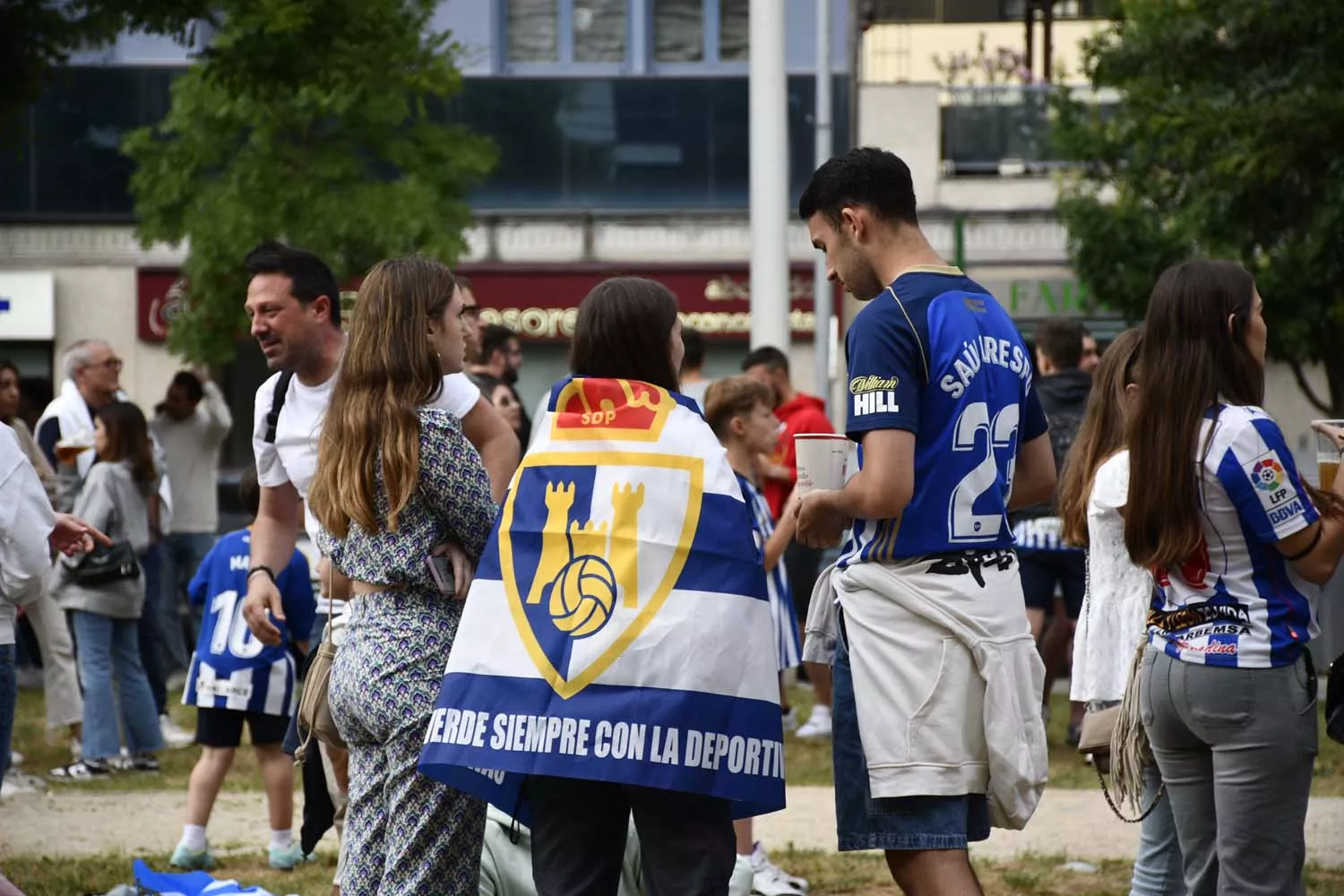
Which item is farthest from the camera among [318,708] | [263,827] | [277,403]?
[263,827]

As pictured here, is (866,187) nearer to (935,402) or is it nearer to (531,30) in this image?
(935,402)

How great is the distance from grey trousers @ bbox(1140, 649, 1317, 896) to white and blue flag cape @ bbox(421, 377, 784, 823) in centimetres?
96

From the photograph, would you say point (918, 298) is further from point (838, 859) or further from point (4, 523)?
point (838, 859)

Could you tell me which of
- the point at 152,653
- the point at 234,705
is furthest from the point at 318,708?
the point at 152,653

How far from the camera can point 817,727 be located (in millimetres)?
10273

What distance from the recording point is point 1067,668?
39.4ft

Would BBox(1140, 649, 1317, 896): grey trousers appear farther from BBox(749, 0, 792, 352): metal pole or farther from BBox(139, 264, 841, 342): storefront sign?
BBox(139, 264, 841, 342): storefront sign

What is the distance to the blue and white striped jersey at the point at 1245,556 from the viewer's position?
4137 millimetres

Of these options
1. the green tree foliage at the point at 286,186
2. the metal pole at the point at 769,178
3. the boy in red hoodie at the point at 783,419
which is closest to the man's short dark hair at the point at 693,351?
the boy in red hoodie at the point at 783,419

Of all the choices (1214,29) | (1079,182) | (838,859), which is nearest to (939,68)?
(1079,182)

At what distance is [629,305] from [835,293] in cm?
2207

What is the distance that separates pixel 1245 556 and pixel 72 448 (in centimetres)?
783

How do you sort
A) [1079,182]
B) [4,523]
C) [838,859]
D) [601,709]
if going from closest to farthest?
[601,709] < [4,523] < [838,859] < [1079,182]

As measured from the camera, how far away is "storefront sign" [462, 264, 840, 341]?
25766 millimetres
